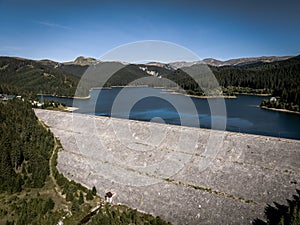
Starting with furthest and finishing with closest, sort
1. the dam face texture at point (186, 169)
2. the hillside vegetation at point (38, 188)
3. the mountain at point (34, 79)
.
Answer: the mountain at point (34, 79), the hillside vegetation at point (38, 188), the dam face texture at point (186, 169)

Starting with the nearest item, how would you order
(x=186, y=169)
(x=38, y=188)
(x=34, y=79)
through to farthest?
1. (x=186, y=169)
2. (x=38, y=188)
3. (x=34, y=79)

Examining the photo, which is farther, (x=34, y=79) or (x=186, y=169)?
(x=34, y=79)

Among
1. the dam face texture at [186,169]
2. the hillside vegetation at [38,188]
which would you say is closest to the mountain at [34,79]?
the hillside vegetation at [38,188]

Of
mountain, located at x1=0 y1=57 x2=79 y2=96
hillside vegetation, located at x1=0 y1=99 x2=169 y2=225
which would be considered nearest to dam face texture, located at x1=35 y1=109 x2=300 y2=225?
hillside vegetation, located at x1=0 y1=99 x2=169 y2=225

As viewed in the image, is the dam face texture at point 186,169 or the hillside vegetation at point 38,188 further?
the hillside vegetation at point 38,188

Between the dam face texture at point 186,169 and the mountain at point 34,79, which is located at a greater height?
the mountain at point 34,79

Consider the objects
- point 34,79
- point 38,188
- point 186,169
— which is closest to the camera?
point 186,169

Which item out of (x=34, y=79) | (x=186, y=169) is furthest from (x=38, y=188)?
(x=34, y=79)

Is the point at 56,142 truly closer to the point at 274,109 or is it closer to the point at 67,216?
the point at 67,216

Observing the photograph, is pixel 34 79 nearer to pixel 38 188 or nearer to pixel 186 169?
pixel 38 188

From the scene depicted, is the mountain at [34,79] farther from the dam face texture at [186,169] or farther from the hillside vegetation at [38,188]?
the dam face texture at [186,169]
